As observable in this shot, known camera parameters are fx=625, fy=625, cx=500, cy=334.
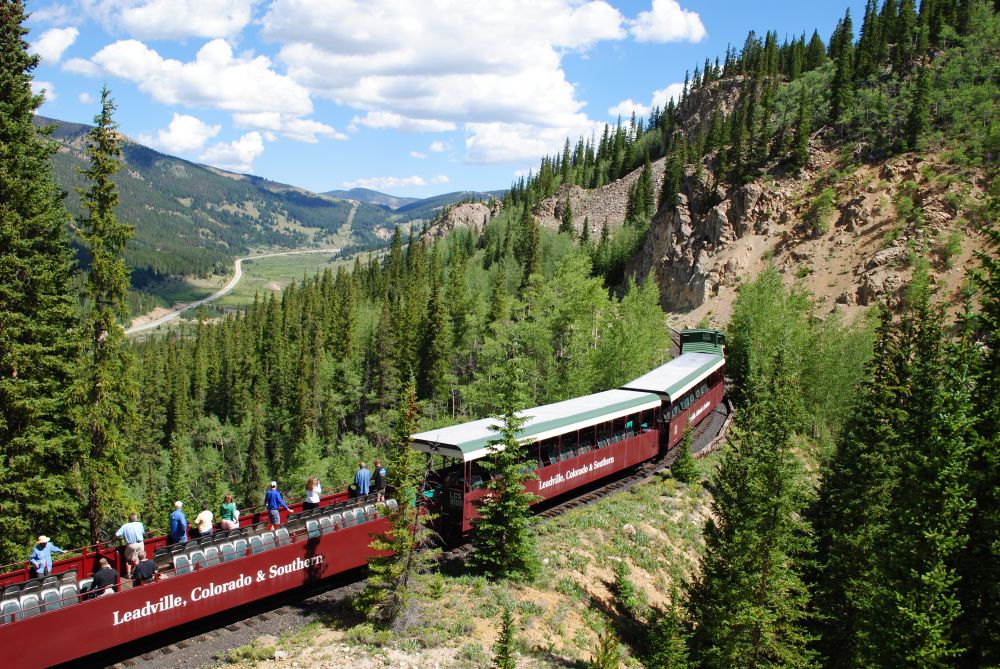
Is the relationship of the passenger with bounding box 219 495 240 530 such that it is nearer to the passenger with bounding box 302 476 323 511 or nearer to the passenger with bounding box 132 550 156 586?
the passenger with bounding box 302 476 323 511

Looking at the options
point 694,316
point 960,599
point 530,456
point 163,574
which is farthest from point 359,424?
point 960,599

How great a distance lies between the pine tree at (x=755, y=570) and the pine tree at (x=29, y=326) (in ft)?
61.8

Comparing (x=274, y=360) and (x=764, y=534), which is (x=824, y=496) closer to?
(x=764, y=534)

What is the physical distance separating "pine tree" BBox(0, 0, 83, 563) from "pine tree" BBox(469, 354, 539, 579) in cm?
1248

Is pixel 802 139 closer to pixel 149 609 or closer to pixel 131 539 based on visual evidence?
pixel 131 539

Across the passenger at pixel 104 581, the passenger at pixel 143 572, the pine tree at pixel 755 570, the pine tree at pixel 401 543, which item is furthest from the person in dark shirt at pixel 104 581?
the pine tree at pixel 755 570

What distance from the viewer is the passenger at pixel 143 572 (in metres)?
13.5

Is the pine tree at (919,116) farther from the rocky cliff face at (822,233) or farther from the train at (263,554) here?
the train at (263,554)

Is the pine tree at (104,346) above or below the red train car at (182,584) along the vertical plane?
above

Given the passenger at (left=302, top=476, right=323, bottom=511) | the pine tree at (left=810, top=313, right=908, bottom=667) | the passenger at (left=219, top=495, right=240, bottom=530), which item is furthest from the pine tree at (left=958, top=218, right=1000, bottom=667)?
the passenger at (left=219, top=495, right=240, bottom=530)

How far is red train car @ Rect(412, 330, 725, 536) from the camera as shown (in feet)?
60.4

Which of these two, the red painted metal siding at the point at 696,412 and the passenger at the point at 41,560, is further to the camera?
the red painted metal siding at the point at 696,412

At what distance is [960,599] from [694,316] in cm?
6181

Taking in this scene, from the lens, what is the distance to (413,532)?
14672 mm
